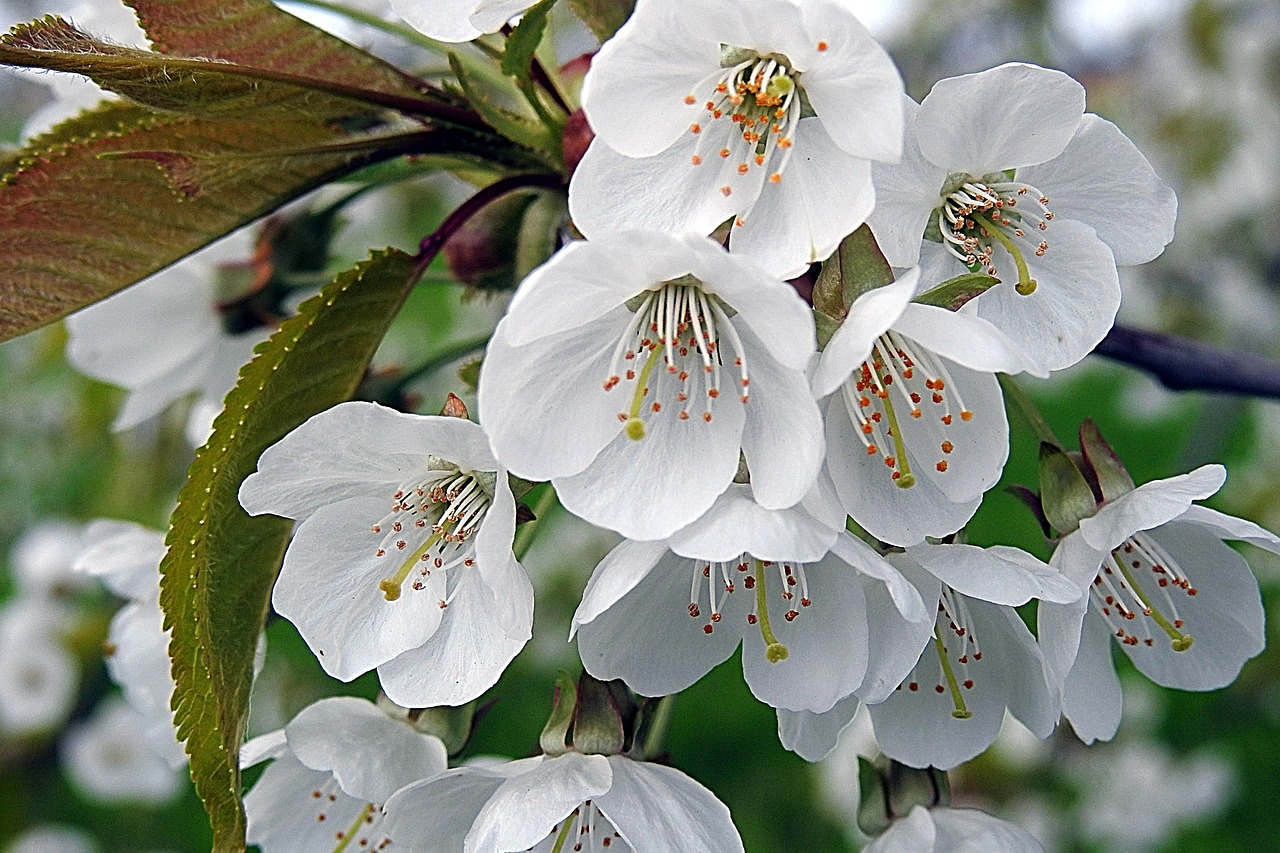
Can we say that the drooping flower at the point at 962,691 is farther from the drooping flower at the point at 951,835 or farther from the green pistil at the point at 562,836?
the green pistil at the point at 562,836

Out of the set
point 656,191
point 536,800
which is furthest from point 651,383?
point 536,800

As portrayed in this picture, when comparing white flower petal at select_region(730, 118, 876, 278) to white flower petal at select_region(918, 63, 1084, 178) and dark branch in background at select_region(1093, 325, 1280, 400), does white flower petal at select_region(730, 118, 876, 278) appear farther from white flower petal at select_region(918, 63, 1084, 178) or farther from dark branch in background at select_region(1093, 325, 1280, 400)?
dark branch in background at select_region(1093, 325, 1280, 400)

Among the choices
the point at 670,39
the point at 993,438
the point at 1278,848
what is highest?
the point at 670,39

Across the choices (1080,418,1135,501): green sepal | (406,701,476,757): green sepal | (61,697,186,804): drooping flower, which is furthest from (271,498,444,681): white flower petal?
(61,697,186,804): drooping flower

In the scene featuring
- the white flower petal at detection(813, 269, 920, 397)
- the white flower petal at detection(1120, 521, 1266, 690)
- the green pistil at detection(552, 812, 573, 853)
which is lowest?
the white flower petal at detection(1120, 521, 1266, 690)

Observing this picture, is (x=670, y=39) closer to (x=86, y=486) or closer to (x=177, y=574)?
(x=177, y=574)

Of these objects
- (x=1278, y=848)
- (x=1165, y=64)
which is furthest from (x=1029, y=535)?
(x=1165, y=64)
